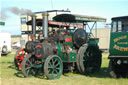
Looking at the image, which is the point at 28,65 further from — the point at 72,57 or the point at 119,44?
the point at 119,44

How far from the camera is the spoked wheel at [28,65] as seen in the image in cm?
812

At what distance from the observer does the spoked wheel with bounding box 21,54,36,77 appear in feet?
26.6

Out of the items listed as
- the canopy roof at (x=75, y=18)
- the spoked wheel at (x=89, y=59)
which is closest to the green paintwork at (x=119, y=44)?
the spoked wheel at (x=89, y=59)

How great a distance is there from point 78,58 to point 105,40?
1039 inches

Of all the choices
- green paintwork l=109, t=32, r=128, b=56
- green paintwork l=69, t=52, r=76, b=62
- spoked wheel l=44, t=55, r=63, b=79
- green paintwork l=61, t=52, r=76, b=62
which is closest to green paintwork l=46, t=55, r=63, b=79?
Answer: spoked wheel l=44, t=55, r=63, b=79

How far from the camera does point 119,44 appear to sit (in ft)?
24.9

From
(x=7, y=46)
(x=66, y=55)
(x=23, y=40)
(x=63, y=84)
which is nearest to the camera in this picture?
(x=63, y=84)

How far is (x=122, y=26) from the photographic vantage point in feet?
25.3

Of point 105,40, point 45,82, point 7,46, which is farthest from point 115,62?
point 105,40

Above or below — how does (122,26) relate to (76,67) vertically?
above

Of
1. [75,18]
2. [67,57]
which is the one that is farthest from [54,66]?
[75,18]

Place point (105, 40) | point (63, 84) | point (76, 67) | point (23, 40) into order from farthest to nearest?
1. point (23, 40)
2. point (105, 40)
3. point (76, 67)
4. point (63, 84)

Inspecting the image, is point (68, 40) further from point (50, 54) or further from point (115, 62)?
point (115, 62)

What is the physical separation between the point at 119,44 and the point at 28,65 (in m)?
3.23
